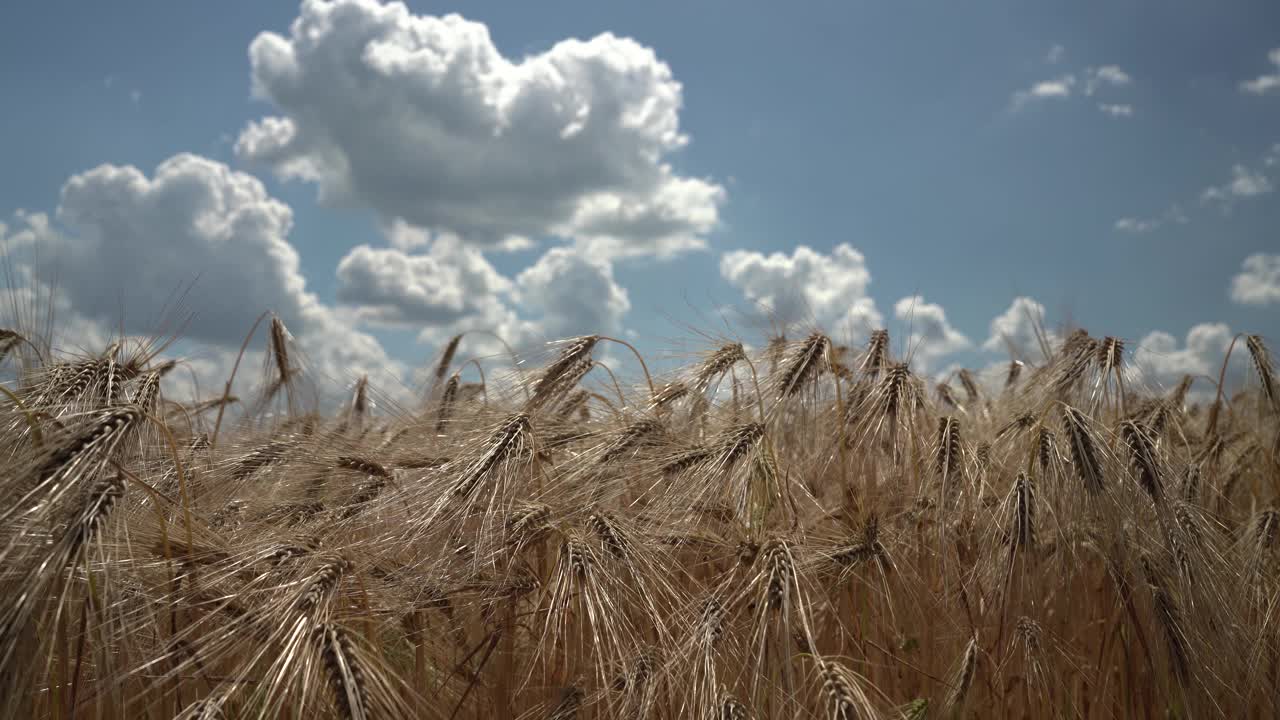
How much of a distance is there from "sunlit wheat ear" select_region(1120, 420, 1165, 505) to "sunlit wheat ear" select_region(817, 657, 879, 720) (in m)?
1.29

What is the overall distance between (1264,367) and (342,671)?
14.7ft

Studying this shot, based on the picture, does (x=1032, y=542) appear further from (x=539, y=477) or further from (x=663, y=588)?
(x=539, y=477)

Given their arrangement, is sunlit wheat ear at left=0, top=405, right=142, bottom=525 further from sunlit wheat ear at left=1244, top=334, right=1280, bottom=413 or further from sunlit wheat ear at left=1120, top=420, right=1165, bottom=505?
sunlit wheat ear at left=1244, top=334, right=1280, bottom=413

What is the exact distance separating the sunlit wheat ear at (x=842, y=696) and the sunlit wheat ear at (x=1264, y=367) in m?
3.37

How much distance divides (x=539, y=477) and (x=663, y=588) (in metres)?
0.58

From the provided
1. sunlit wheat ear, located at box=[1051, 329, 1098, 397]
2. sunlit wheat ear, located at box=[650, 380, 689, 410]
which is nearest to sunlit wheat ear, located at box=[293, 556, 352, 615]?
sunlit wheat ear, located at box=[650, 380, 689, 410]

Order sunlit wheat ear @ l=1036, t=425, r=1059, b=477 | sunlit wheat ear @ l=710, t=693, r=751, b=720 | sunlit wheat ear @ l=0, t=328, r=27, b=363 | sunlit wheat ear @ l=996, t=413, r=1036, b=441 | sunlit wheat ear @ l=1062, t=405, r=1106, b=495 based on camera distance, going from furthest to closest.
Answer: sunlit wheat ear @ l=996, t=413, r=1036, b=441, sunlit wheat ear @ l=0, t=328, r=27, b=363, sunlit wheat ear @ l=1036, t=425, r=1059, b=477, sunlit wheat ear @ l=1062, t=405, r=1106, b=495, sunlit wheat ear @ l=710, t=693, r=751, b=720

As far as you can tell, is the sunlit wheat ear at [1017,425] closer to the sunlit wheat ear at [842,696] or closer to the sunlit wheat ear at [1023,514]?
the sunlit wheat ear at [1023,514]

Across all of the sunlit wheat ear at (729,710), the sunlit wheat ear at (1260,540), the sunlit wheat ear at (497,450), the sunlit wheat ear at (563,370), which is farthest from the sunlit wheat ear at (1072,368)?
the sunlit wheat ear at (497,450)

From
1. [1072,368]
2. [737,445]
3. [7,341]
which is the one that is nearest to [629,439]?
[737,445]

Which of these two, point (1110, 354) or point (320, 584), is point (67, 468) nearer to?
point (320, 584)

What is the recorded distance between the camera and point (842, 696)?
172cm

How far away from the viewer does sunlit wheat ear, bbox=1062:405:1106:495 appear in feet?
7.68

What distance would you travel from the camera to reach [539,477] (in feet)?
8.81
